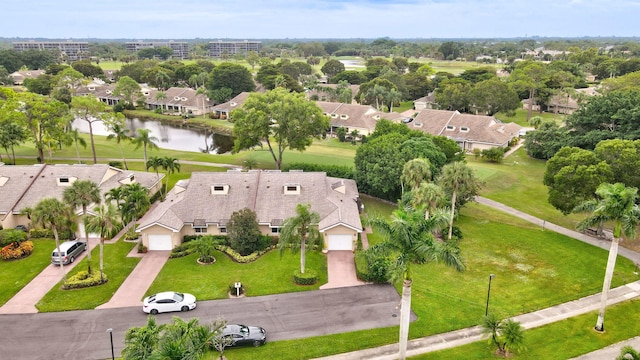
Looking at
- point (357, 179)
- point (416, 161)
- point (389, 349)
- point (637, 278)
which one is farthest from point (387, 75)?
point (389, 349)

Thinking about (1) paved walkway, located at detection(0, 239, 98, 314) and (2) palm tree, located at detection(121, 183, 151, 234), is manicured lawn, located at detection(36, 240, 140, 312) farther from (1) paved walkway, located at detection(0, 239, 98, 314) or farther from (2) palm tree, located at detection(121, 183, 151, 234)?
(2) palm tree, located at detection(121, 183, 151, 234)

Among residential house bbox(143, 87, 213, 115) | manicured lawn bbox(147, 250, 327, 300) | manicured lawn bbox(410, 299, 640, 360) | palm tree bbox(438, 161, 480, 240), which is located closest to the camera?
manicured lawn bbox(410, 299, 640, 360)

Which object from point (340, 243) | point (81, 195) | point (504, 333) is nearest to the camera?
point (504, 333)

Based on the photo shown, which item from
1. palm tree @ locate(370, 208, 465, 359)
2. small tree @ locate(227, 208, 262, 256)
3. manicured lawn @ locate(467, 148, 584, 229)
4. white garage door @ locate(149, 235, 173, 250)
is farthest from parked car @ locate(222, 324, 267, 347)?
manicured lawn @ locate(467, 148, 584, 229)

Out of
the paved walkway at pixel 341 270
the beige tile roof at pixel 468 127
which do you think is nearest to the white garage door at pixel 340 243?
the paved walkway at pixel 341 270

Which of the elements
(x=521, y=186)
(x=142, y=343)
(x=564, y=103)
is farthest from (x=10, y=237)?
(x=564, y=103)

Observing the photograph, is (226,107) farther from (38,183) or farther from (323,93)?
(38,183)
